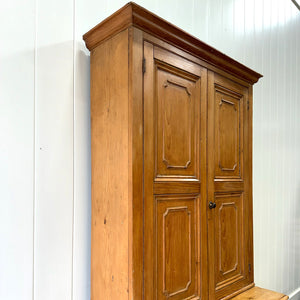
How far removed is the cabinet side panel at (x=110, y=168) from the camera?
1.02m

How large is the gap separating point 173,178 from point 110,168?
239 mm

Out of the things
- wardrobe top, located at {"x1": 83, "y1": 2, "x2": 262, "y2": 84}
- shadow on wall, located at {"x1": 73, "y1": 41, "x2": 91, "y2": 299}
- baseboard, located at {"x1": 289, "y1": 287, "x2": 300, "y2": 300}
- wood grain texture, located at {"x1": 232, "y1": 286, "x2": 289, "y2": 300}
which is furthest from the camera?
baseboard, located at {"x1": 289, "y1": 287, "x2": 300, "y2": 300}

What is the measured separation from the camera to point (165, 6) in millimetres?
1623

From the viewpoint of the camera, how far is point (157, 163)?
108 centimetres

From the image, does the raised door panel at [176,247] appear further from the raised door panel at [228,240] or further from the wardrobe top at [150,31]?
the wardrobe top at [150,31]

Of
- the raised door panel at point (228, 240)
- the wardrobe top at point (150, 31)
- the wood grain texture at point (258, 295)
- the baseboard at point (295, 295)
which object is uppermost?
the wardrobe top at point (150, 31)

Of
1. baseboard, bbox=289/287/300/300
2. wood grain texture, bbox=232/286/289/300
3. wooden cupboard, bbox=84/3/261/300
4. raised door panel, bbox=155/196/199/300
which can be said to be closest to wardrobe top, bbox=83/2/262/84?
wooden cupboard, bbox=84/3/261/300

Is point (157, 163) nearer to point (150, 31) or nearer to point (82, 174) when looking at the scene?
point (82, 174)

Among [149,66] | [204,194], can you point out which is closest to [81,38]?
[149,66]

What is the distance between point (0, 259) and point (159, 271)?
533mm

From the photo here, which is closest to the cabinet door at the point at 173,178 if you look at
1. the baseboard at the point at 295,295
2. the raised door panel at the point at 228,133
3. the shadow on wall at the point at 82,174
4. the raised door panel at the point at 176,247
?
the raised door panel at the point at 176,247

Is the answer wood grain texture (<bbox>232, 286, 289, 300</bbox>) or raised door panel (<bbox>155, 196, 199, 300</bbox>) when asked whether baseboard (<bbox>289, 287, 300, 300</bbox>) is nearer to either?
wood grain texture (<bbox>232, 286, 289, 300</bbox>)

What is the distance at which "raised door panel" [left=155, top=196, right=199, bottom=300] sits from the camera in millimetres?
1079

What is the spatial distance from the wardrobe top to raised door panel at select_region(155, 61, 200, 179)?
100mm
